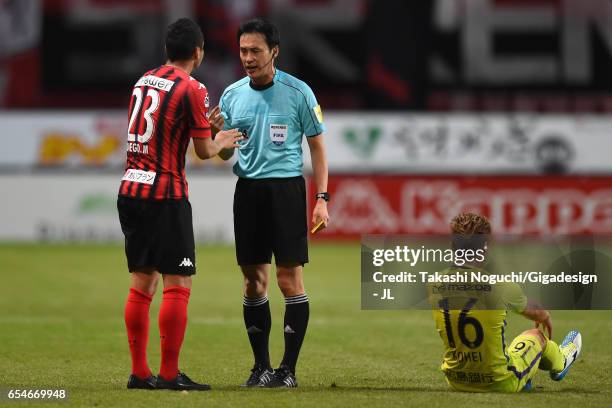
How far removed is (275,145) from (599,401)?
7.88ft

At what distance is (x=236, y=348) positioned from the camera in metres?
8.91

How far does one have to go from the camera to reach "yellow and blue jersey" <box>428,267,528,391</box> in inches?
251

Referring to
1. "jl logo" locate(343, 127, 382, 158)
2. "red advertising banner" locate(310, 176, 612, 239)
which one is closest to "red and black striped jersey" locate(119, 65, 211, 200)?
"red advertising banner" locate(310, 176, 612, 239)

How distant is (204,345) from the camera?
29.8 ft

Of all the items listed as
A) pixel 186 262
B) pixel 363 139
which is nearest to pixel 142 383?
pixel 186 262

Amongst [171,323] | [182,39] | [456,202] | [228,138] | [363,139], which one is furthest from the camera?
[363,139]

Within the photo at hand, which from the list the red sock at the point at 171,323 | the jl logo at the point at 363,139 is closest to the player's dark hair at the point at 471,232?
the red sock at the point at 171,323

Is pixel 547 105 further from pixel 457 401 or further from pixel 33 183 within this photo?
pixel 457 401

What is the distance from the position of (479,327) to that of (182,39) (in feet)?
7.61

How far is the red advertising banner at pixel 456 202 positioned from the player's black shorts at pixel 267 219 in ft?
42.2

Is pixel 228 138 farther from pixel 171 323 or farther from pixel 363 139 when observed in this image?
pixel 363 139

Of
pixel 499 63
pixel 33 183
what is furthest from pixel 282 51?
pixel 33 183

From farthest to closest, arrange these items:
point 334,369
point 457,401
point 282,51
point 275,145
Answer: point 282,51 → point 334,369 → point 275,145 → point 457,401

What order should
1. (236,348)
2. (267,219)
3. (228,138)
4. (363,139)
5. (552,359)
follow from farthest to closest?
(363,139) < (236,348) < (267,219) < (552,359) < (228,138)
